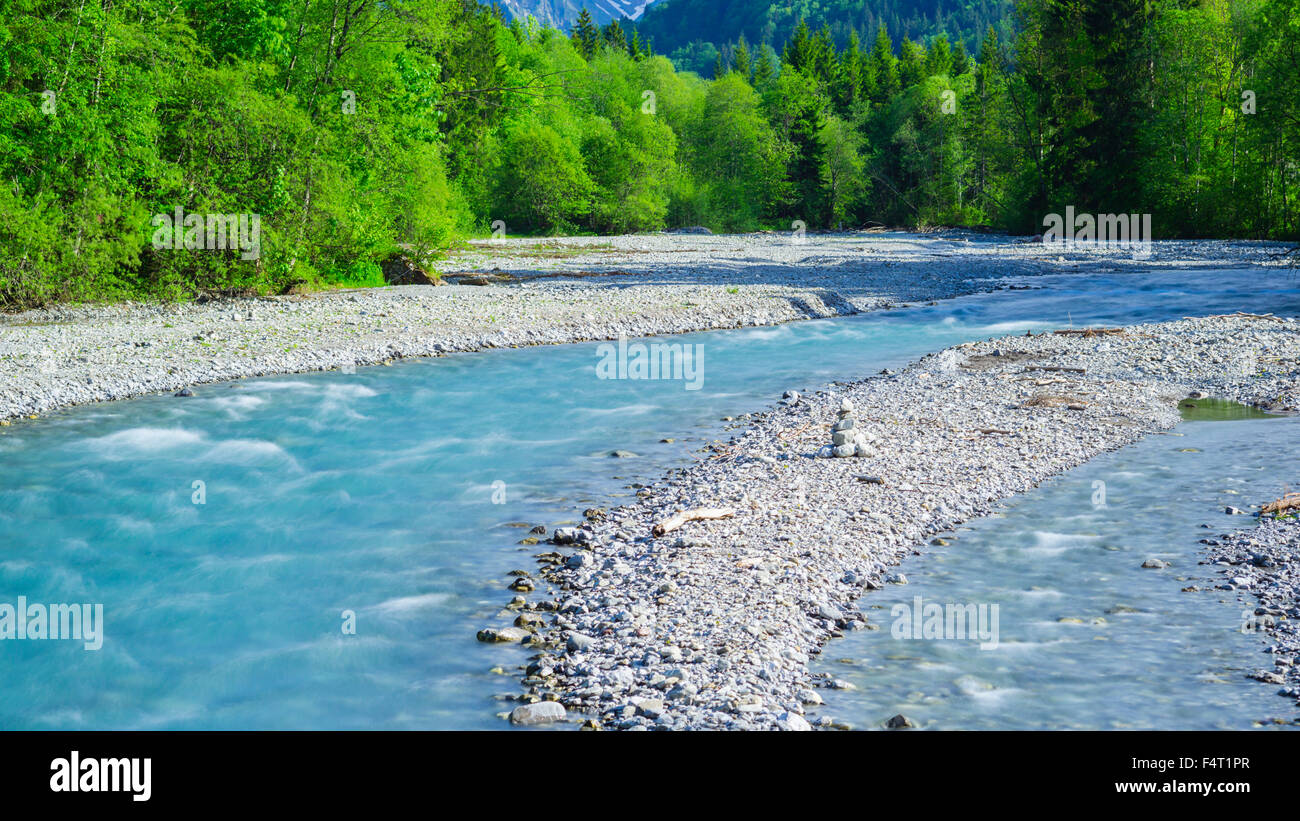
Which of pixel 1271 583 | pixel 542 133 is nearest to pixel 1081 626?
pixel 1271 583

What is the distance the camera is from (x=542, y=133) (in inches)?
2830

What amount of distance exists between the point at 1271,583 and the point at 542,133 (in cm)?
6832

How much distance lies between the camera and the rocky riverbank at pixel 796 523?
689cm

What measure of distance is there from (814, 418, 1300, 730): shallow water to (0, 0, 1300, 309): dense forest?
22.1m

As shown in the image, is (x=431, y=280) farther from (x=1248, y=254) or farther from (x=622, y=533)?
(x=1248, y=254)

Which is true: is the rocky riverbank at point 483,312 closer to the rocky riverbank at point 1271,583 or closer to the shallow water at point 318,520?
the shallow water at point 318,520

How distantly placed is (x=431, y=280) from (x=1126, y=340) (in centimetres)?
2196

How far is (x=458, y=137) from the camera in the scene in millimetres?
74562

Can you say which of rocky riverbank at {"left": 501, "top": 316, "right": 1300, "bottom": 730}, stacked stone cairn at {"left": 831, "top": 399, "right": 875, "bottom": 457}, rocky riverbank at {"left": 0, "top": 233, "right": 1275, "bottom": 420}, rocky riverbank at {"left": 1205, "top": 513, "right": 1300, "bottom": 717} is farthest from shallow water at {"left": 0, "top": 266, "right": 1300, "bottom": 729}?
rocky riverbank at {"left": 1205, "top": 513, "right": 1300, "bottom": 717}

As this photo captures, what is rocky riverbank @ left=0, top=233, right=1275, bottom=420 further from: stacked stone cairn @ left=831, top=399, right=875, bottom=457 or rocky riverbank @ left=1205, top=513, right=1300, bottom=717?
rocky riverbank @ left=1205, top=513, right=1300, bottom=717

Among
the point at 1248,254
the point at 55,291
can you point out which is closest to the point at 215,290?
the point at 55,291

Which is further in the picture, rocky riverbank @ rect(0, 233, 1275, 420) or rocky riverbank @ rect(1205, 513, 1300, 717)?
rocky riverbank @ rect(0, 233, 1275, 420)

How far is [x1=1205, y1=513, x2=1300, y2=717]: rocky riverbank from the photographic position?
6988 mm

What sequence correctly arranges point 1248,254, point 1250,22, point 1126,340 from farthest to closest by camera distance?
point 1250,22 → point 1248,254 → point 1126,340
